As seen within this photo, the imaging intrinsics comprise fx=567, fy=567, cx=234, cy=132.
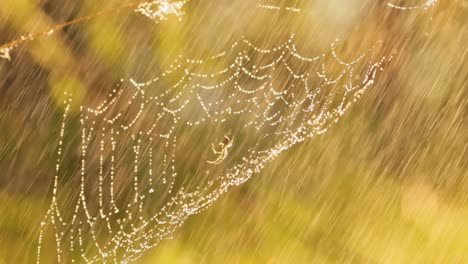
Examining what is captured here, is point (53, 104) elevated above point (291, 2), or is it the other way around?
point (291, 2)

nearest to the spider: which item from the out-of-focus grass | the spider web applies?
the spider web

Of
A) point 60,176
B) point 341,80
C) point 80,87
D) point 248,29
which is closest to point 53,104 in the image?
point 80,87

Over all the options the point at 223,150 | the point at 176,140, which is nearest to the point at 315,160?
the point at 223,150

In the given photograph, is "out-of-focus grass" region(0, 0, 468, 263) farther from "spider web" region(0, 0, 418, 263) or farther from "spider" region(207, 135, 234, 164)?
"spider" region(207, 135, 234, 164)

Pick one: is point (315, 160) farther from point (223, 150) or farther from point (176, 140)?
point (176, 140)

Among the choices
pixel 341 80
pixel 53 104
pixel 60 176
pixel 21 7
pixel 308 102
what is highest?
pixel 341 80

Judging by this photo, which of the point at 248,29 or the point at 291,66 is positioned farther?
the point at 291,66

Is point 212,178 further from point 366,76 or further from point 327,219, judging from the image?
point 366,76
